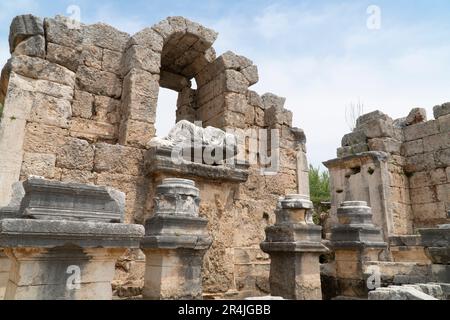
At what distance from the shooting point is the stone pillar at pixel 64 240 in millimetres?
2457

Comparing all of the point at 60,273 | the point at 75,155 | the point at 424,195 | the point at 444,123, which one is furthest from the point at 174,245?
the point at 444,123

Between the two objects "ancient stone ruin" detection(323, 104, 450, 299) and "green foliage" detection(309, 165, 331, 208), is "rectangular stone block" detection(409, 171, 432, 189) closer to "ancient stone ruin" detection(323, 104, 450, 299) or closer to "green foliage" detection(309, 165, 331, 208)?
"ancient stone ruin" detection(323, 104, 450, 299)

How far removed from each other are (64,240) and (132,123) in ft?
9.67

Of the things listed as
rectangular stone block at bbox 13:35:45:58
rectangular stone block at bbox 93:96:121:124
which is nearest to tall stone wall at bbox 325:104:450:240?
rectangular stone block at bbox 93:96:121:124

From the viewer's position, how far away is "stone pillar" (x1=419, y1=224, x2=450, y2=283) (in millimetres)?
4301

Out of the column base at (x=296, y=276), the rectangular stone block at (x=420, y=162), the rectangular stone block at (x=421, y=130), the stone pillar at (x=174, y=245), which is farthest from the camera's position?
the rectangular stone block at (x=421, y=130)

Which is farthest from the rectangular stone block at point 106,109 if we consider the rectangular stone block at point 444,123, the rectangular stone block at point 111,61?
the rectangular stone block at point 444,123

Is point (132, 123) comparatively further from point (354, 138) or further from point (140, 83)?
point (354, 138)

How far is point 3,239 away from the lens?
2.37m

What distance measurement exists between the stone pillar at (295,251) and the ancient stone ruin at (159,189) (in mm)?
16

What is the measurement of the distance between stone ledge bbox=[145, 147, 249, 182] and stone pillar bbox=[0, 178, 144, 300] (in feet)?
6.17

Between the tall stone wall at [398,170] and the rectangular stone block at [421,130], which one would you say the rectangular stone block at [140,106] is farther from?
the rectangular stone block at [421,130]

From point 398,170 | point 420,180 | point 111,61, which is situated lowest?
point 420,180

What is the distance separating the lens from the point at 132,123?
5285mm
